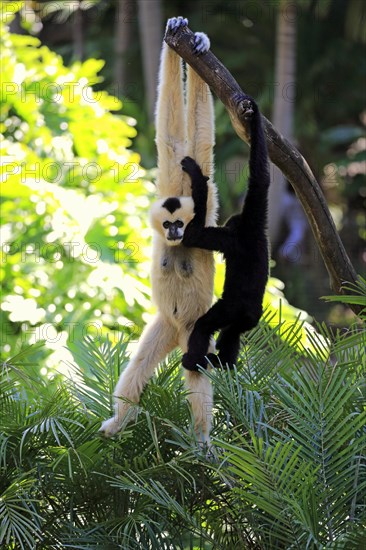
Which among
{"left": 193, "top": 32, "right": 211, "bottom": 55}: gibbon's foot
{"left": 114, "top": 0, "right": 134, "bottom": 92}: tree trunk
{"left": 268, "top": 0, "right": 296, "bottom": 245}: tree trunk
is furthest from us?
{"left": 114, "top": 0, "right": 134, "bottom": 92}: tree trunk

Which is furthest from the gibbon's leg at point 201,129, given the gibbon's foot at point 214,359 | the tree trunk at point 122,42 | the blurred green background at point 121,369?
the tree trunk at point 122,42

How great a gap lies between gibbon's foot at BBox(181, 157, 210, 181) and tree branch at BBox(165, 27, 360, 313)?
0.84 ft

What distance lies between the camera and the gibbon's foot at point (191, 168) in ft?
12.0

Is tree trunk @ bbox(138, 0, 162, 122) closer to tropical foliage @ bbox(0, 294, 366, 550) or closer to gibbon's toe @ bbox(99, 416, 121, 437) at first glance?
tropical foliage @ bbox(0, 294, 366, 550)

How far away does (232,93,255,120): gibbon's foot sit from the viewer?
131 inches

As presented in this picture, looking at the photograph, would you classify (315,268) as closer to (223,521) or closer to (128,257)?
(128,257)

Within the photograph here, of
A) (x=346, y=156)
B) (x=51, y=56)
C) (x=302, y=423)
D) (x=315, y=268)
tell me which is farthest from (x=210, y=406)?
(x=346, y=156)

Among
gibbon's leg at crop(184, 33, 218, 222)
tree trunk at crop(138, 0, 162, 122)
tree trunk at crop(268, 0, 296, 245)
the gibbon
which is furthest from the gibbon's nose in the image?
tree trunk at crop(138, 0, 162, 122)

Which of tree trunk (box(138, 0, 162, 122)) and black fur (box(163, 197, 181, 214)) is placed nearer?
black fur (box(163, 197, 181, 214))

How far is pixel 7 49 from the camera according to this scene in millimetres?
9297

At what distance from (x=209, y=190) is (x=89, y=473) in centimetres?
130

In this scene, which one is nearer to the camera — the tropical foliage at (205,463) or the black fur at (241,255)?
the tropical foliage at (205,463)

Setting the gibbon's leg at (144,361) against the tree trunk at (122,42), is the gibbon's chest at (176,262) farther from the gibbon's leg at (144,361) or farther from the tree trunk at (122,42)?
the tree trunk at (122,42)

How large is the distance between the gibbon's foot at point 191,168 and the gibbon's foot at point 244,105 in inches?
15.0
